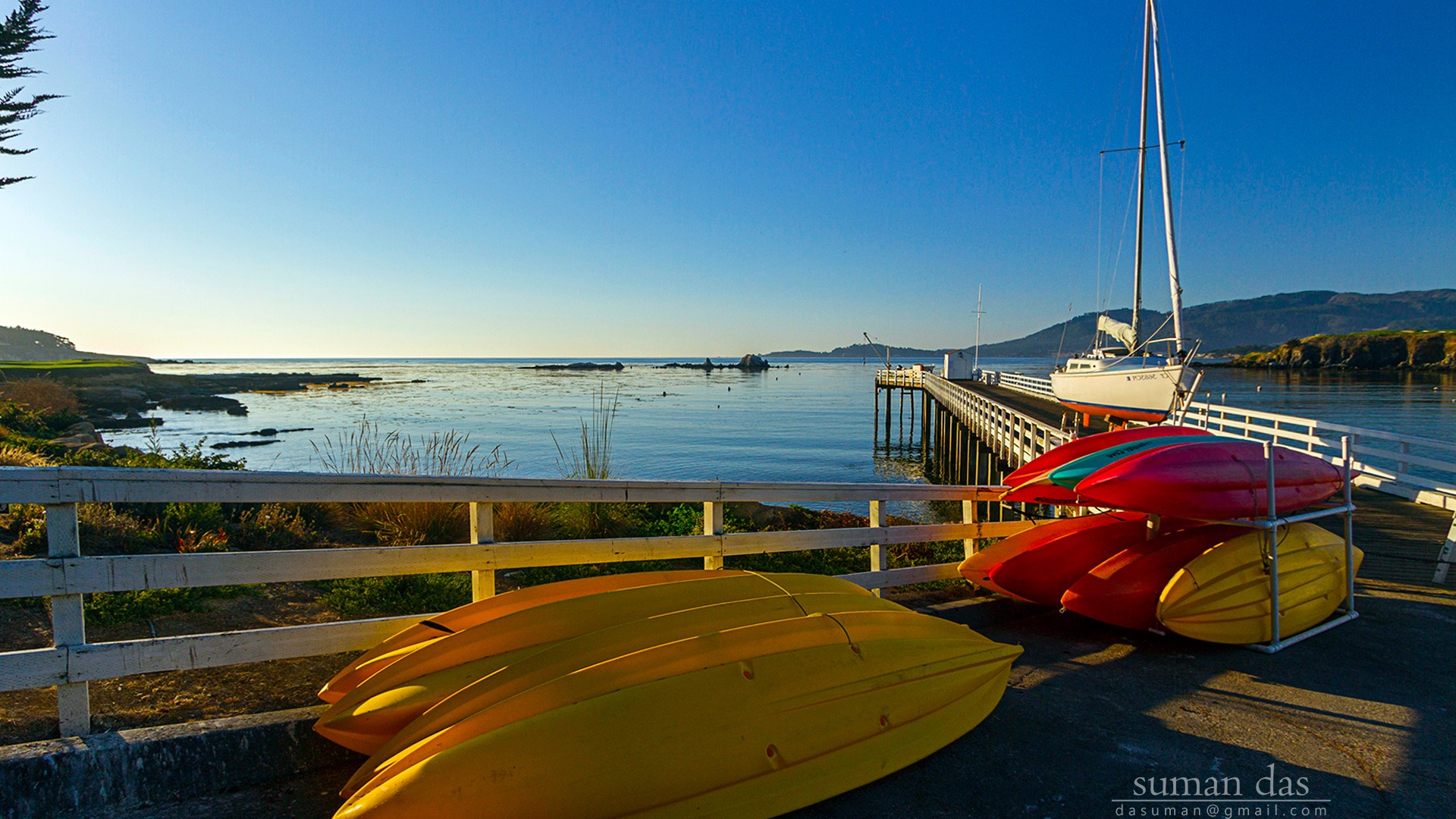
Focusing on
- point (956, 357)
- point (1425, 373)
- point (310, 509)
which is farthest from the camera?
point (1425, 373)

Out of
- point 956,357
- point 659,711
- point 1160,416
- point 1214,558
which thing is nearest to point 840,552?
point 1214,558

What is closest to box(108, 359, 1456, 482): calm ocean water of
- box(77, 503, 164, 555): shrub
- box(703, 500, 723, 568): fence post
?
box(77, 503, 164, 555): shrub

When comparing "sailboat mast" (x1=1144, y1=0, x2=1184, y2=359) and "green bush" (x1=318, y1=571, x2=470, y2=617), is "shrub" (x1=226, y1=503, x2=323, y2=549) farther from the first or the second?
"sailboat mast" (x1=1144, y1=0, x2=1184, y2=359)

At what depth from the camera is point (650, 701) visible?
2.57 m

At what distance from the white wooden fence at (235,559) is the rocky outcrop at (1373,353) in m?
113

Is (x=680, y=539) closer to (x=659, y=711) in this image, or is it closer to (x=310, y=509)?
(x=659, y=711)

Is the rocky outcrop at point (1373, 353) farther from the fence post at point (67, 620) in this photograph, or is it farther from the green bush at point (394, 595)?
the fence post at point (67, 620)

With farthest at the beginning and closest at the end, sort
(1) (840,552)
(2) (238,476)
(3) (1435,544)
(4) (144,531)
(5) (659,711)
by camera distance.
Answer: (1) (840,552) < (3) (1435,544) < (4) (144,531) < (2) (238,476) < (5) (659,711)

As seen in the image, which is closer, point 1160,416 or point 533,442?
point 1160,416

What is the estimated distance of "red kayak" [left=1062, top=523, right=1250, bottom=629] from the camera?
4441 mm

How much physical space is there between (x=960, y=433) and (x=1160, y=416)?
410 inches

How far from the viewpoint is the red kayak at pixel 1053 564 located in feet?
16.1

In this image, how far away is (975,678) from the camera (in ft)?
11.0

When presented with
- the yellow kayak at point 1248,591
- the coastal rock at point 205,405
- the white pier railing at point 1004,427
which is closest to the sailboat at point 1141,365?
the white pier railing at point 1004,427
